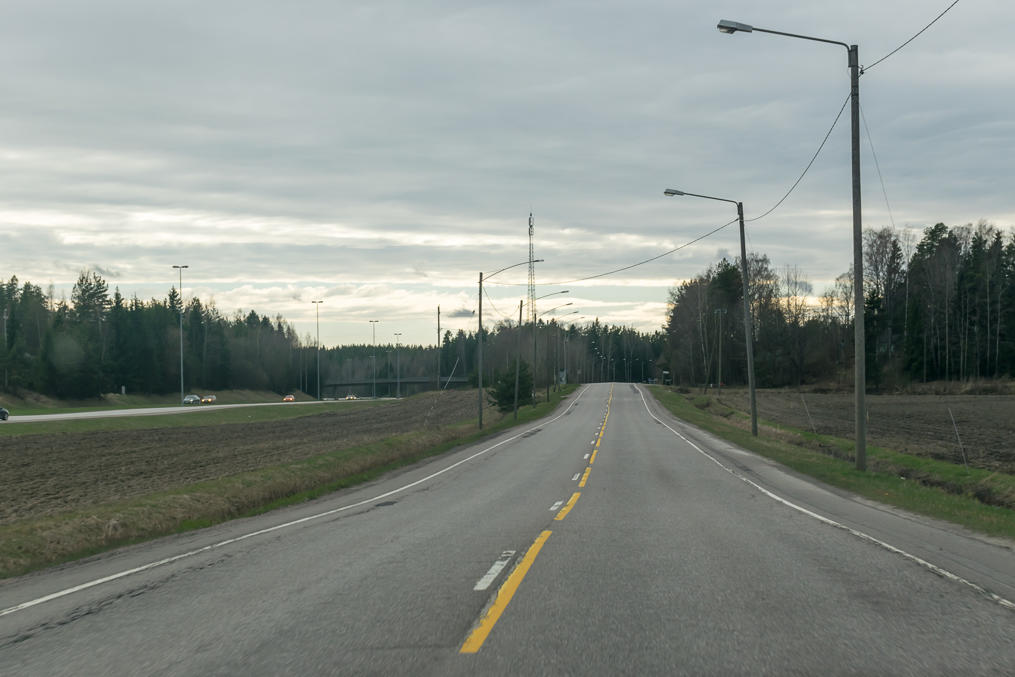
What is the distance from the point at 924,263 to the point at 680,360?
140 feet

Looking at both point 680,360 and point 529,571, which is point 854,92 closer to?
point 529,571

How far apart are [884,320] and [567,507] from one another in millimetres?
96570

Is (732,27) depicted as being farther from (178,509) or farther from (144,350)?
(144,350)

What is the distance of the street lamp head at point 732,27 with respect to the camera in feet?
59.2

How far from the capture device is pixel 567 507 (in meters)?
14.6

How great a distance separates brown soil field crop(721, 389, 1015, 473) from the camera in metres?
30.2

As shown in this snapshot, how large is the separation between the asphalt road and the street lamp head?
34.4ft

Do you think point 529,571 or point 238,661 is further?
point 529,571

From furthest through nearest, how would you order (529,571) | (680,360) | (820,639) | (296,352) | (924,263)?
(296,352), (680,360), (924,263), (529,571), (820,639)

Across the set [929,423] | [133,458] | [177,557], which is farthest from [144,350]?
[177,557]

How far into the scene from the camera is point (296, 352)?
584 ft

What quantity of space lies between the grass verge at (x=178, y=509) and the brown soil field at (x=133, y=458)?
334cm

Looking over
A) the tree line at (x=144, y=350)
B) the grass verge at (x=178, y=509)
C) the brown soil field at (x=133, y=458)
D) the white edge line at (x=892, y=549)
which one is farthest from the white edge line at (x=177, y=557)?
the tree line at (x=144, y=350)

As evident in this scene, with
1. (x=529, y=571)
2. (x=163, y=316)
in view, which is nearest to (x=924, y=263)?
(x=529, y=571)
